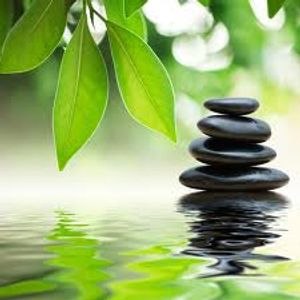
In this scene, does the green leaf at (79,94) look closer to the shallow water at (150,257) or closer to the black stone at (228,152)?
the shallow water at (150,257)

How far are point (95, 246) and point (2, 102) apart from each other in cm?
166

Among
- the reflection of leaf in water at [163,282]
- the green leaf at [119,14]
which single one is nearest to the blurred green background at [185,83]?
the reflection of leaf in water at [163,282]

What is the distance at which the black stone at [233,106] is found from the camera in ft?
6.52

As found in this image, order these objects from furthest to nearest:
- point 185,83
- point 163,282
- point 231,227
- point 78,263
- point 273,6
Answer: point 185,83 → point 231,227 → point 78,263 → point 163,282 → point 273,6

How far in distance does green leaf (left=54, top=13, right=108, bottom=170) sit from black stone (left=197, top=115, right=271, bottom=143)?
1.70 metres

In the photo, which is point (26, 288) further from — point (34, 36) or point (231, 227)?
point (231, 227)

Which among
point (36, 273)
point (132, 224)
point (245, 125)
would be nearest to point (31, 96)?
point (245, 125)

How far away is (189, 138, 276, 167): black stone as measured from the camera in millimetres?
1955

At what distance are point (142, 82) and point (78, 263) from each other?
1.11 feet

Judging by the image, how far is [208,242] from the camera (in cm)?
75

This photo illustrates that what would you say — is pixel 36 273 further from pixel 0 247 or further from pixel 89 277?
pixel 0 247

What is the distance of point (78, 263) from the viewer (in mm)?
587

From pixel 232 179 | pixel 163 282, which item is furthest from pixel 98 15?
pixel 232 179

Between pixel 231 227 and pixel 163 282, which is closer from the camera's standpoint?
pixel 163 282
